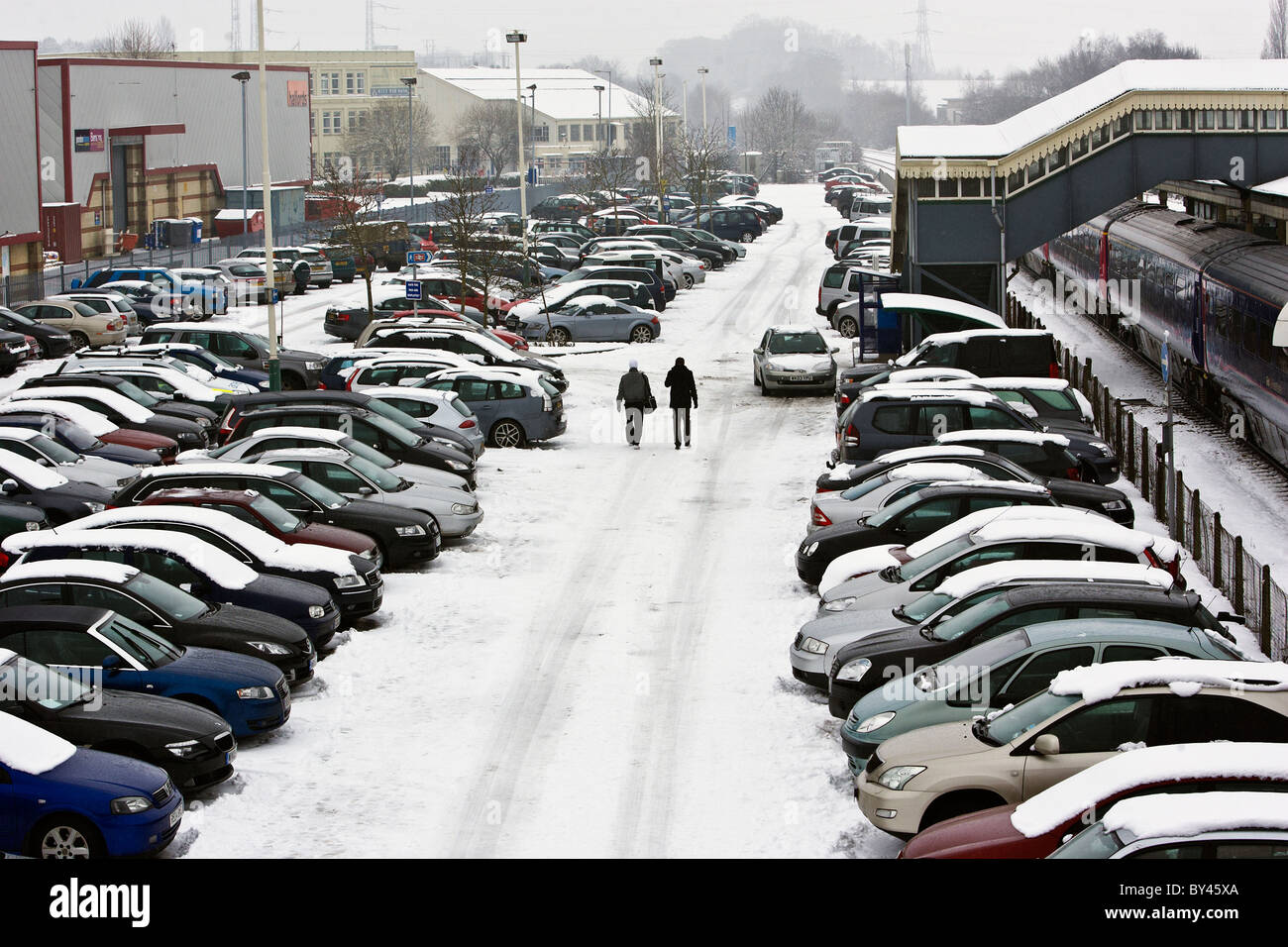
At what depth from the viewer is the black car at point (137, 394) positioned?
92.5 ft

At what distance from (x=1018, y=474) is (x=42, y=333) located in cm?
2728

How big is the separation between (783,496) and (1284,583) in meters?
7.59

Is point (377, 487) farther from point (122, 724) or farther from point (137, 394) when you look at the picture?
point (137, 394)

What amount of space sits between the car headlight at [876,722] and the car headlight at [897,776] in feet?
3.45

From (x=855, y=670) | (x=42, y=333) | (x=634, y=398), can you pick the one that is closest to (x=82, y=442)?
(x=634, y=398)

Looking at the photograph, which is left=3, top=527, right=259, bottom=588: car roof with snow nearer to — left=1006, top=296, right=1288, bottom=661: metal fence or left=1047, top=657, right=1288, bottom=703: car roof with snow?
left=1047, top=657, right=1288, bottom=703: car roof with snow

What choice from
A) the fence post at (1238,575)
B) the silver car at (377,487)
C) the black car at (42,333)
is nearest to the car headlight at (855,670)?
the fence post at (1238,575)

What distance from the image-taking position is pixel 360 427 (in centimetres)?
2352

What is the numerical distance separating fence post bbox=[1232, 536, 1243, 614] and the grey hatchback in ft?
44.2

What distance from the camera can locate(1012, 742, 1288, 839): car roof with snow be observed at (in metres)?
8.83

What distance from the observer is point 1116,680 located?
1073 cm

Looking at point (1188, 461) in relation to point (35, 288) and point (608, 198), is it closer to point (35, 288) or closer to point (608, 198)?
point (35, 288)

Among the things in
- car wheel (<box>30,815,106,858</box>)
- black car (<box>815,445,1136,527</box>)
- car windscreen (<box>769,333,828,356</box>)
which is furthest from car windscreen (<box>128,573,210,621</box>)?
car windscreen (<box>769,333,828,356</box>)
